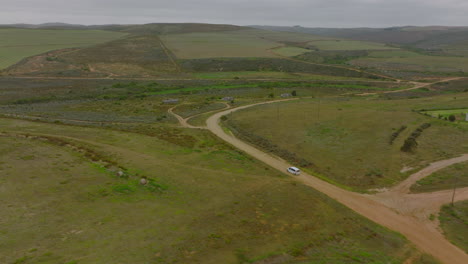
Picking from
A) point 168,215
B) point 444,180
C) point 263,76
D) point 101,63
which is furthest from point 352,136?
point 101,63

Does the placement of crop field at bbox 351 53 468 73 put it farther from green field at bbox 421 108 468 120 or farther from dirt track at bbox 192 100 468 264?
dirt track at bbox 192 100 468 264

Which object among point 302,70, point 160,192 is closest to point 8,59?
point 302,70

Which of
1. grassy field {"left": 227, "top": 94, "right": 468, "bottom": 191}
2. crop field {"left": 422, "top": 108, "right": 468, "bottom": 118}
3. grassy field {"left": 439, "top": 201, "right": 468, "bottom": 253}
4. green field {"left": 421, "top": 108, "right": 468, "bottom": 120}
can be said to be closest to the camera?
grassy field {"left": 439, "top": 201, "right": 468, "bottom": 253}

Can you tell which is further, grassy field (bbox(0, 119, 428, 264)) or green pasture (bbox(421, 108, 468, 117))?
green pasture (bbox(421, 108, 468, 117))

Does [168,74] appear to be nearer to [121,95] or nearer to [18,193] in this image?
[121,95]

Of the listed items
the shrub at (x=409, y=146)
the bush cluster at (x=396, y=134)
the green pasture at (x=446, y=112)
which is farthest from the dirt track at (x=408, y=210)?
the green pasture at (x=446, y=112)

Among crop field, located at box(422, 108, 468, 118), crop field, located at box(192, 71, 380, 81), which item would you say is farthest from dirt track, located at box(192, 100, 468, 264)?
crop field, located at box(192, 71, 380, 81)

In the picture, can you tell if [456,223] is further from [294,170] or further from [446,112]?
[446,112]
